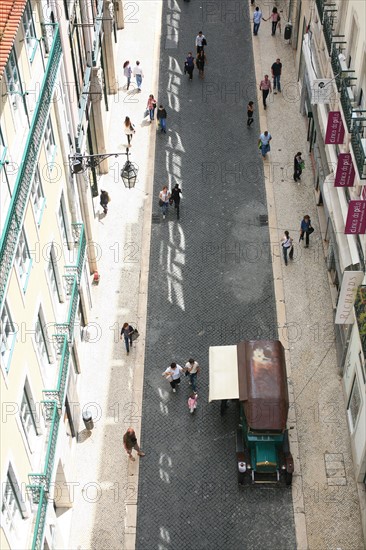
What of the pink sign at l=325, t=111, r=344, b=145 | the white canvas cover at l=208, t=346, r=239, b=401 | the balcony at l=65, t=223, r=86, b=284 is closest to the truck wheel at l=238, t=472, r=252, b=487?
the white canvas cover at l=208, t=346, r=239, b=401

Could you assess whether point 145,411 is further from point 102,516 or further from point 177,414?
point 102,516

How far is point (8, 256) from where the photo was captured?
73.8 ft

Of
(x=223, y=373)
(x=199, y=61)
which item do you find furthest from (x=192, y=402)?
(x=199, y=61)

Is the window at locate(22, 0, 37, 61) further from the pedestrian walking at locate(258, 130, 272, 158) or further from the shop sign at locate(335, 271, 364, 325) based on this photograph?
the pedestrian walking at locate(258, 130, 272, 158)

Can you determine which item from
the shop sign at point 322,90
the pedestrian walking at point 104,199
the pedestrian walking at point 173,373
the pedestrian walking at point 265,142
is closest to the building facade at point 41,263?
the pedestrian walking at point 173,373

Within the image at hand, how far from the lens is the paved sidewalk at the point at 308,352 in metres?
31.0

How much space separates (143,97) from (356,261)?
21.8 metres

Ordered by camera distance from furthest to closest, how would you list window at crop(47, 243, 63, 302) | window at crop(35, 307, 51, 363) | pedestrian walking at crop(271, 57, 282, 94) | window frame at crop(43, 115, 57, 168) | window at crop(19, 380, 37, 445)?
pedestrian walking at crop(271, 57, 282, 94) < window at crop(47, 243, 63, 302) < window frame at crop(43, 115, 57, 168) < window at crop(35, 307, 51, 363) < window at crop(19, 380, 37, 445)

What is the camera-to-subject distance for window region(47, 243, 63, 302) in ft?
95.7

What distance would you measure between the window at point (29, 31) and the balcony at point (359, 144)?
11388 millimetres

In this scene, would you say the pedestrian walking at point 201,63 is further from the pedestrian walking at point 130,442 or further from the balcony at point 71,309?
the pedestrian walking at point 130,442

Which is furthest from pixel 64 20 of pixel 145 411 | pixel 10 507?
pixel 10 507

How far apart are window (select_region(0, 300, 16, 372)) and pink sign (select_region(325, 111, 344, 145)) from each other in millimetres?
18030

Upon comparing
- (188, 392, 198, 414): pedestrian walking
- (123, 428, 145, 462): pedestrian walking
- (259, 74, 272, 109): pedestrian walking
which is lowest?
(123, 428, 145, 462): pedestrian walking
